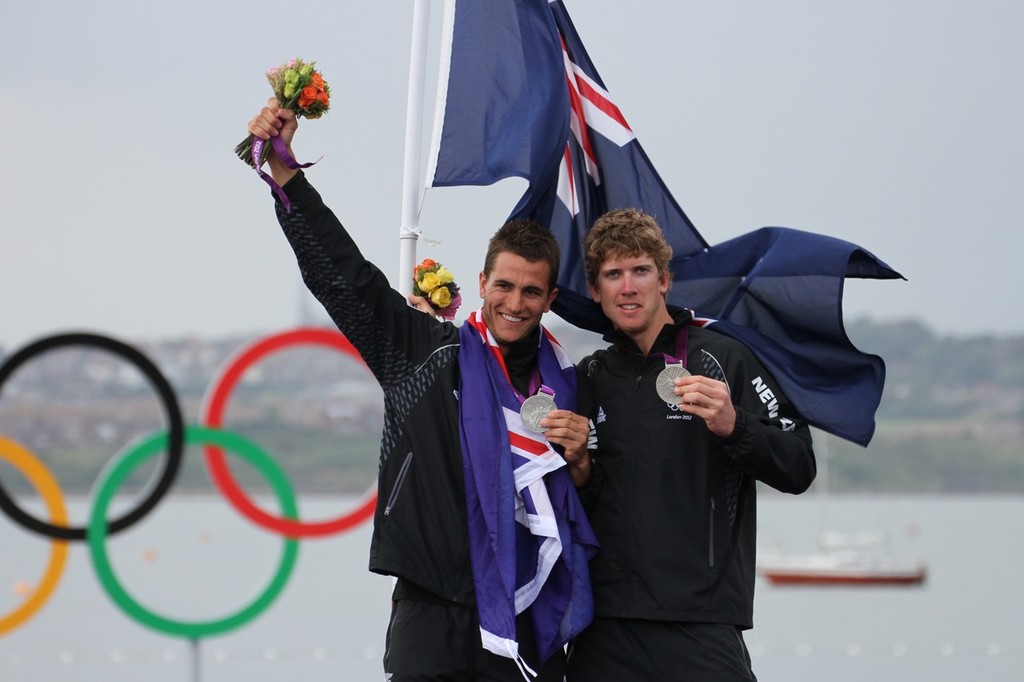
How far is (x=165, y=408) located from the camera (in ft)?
29.9

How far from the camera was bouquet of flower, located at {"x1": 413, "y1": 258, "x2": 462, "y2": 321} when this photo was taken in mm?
4684

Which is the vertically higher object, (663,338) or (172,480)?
(663,338)

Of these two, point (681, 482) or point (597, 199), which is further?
point (597, 199)

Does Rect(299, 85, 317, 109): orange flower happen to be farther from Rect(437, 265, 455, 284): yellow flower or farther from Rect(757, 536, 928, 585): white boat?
Rect(757, 536, 928, 585): white boat

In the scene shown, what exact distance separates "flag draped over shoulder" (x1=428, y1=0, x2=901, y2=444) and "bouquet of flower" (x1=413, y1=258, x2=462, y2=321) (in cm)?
37

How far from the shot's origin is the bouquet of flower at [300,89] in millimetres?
4109

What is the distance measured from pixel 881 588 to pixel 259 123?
167 feet

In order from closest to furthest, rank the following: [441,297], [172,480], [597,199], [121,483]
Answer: [441,297]
[597,199]
[121,483]
[172,480]

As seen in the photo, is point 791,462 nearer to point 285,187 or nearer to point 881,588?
point 285,187

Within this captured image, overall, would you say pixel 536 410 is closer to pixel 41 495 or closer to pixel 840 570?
pixel 41 495

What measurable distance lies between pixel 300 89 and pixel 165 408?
539 centimetres

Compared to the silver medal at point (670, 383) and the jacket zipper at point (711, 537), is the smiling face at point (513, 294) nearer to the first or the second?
the silver medal at point (670, 383)

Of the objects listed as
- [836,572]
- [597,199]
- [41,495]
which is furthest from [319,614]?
[597,199]

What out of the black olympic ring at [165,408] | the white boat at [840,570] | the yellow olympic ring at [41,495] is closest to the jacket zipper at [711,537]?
the black olympic ring at [165,408]
